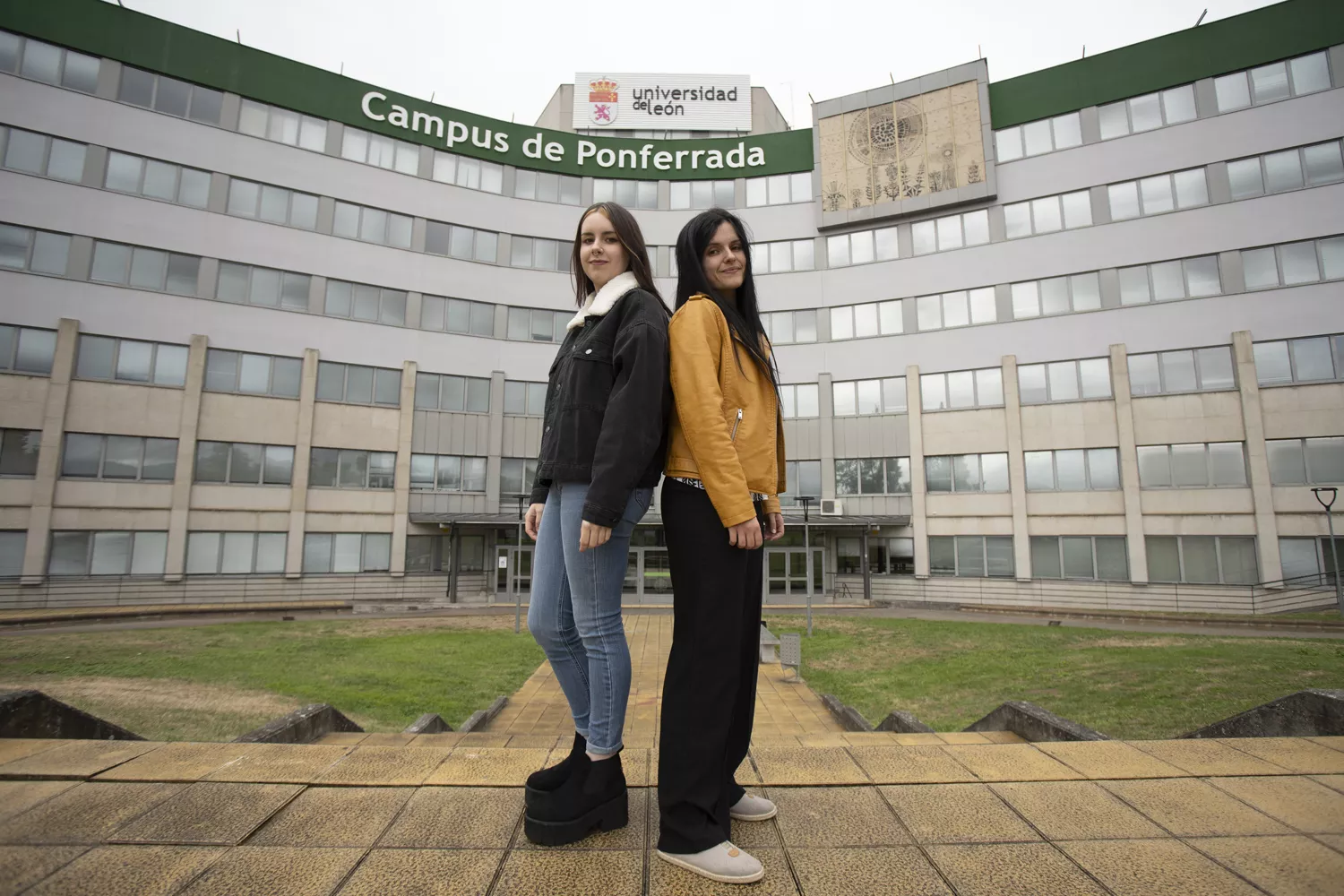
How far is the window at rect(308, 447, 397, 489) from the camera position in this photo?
25922 millimetres

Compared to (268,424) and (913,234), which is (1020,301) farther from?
(268,424)

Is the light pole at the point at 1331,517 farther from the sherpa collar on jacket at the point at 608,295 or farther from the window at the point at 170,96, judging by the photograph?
the window at the point at 170,96

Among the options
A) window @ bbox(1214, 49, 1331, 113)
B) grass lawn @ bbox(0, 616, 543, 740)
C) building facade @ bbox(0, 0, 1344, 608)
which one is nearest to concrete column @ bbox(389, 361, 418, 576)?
building facade @ bbox(0, 0, 1344, 608)

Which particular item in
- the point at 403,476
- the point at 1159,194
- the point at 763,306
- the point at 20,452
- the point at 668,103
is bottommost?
the point at 403,476

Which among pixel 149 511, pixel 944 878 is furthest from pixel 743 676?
pixel 149 511

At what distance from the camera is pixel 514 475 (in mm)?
28906

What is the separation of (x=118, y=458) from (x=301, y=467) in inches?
223

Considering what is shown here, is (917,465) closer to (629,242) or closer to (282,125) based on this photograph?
(629,242)

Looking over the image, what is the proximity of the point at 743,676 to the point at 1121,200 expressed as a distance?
1200 inches

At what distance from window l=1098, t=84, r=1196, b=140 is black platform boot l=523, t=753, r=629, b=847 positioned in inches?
1269

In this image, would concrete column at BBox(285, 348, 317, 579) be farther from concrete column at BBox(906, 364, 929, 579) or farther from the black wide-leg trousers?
the black wide-leg trousers

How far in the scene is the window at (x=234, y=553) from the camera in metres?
23.8

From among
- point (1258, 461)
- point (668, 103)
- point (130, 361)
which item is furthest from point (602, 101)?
point (1258, 461)

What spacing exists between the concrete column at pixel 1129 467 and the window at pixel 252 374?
1243 inches
